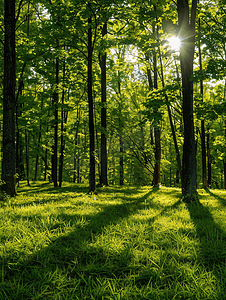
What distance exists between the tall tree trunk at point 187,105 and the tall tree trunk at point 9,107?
231 inches

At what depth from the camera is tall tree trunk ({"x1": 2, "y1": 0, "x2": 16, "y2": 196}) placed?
6.94m

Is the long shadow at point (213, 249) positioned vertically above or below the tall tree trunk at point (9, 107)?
below

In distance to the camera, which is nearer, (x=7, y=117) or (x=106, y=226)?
(x=106, y=226)

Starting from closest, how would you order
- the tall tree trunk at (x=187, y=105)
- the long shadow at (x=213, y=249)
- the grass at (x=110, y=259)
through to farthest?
the grass at (x=110, y=259)
the long shadow at (x=213, y=249)
the tall tree trunk at (x=187, y=105)

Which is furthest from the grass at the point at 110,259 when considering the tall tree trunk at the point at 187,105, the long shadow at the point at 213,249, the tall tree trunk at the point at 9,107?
the tall tree trunk at the point at 9,107

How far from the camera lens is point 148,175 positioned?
1548 centimetres

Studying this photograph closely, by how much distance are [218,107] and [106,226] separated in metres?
5.36

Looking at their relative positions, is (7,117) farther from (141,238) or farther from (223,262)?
(223,262)

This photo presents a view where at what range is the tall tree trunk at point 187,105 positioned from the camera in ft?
22.7

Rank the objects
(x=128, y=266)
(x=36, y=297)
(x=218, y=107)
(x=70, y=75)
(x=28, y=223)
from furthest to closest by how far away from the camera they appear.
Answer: (x=70, y=75), (x=218, y=107), (x=28, y=223), (x=128, y=266), (x=36, y=297)

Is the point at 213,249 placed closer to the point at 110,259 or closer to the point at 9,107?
the point at 110,259

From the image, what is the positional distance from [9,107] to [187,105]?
6148mm

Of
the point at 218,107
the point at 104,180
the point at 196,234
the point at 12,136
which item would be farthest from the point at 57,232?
the point at 104,180

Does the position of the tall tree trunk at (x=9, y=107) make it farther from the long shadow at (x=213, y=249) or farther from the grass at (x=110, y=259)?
the long shadow at (x=213, y=249)
